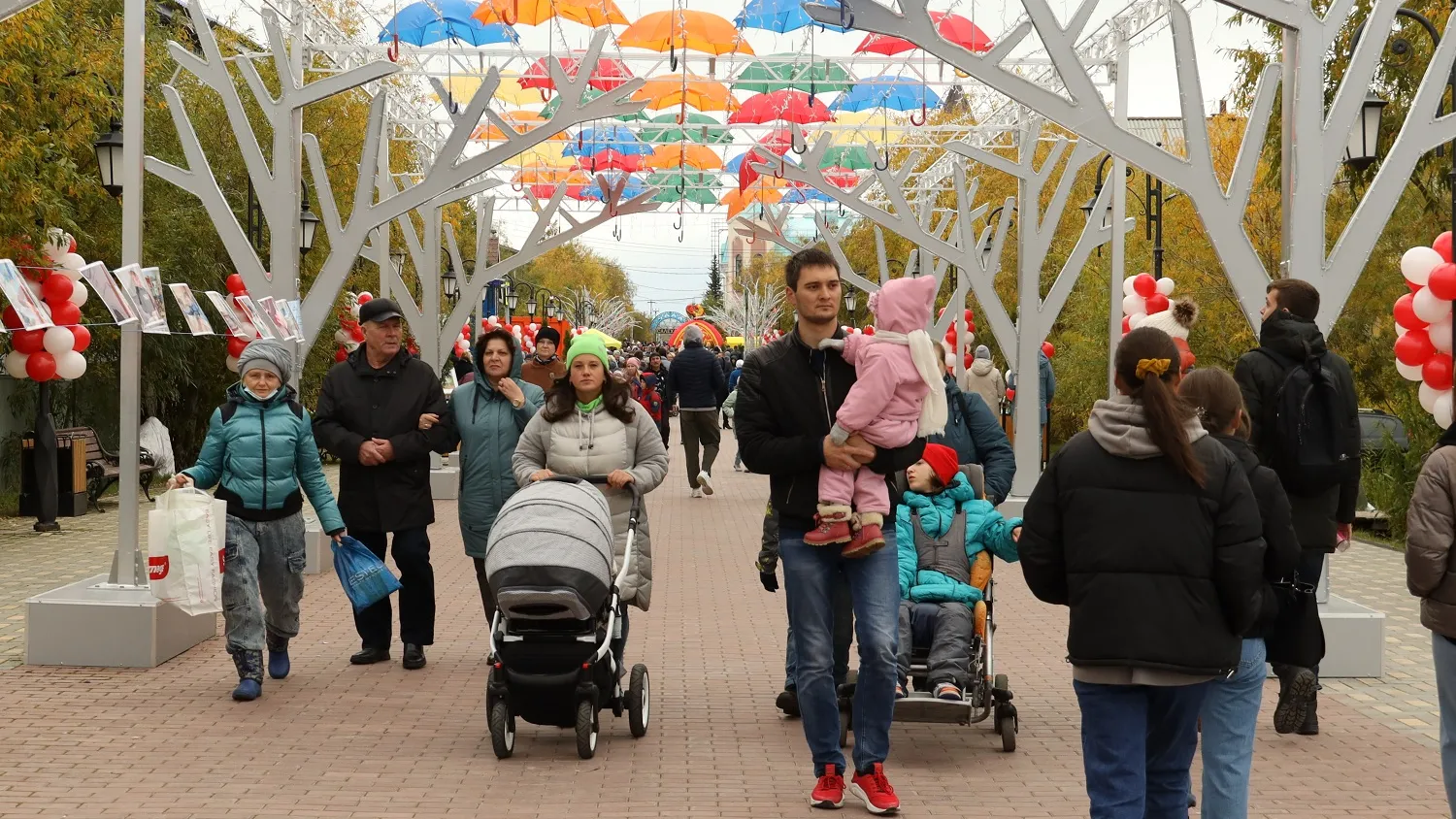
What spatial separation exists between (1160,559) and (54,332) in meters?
13.3

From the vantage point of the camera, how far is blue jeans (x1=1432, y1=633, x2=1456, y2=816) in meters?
5.11

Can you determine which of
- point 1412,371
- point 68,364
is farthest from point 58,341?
point 1412,371

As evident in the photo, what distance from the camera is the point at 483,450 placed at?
8875 millimetres

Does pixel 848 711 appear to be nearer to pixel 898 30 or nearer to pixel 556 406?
pixel 556 406

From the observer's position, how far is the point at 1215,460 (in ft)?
14.7

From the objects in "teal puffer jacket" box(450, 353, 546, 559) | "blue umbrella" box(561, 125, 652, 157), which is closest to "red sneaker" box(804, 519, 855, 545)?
"teal puffer jacket" box(450, 353, 546, 559)

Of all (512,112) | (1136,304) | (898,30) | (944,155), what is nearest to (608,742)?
(898,30)

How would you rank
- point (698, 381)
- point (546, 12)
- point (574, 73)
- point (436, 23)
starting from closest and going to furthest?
point (546, 12)
point (436, 23)
point (698, 381)
point (574, 73)

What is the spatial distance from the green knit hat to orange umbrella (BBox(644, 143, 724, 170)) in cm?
2412

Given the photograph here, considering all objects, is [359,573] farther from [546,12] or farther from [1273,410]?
[546,12]

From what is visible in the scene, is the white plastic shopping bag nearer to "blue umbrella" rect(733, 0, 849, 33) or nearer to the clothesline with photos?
the clothesline with photos

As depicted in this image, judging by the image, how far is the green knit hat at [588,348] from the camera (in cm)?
774

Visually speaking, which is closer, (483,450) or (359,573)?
(359,573)

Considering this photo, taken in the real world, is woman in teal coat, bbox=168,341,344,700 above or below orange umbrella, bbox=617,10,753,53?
below
